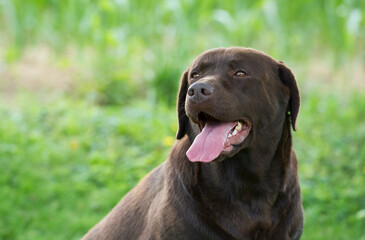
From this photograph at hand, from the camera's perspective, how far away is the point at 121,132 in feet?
21.5

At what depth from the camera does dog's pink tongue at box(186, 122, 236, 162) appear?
2.70 metres

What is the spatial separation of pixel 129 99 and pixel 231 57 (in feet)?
16.7

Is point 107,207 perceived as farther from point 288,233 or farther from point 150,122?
point 288,233

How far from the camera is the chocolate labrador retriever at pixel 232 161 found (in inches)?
109

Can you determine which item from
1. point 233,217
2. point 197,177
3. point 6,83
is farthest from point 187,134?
point 6,83

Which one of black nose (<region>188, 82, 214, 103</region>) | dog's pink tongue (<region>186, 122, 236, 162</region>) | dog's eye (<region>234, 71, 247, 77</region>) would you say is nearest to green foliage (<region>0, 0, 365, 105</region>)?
dog's eye (<region>234, 71, 247, 77</region>)

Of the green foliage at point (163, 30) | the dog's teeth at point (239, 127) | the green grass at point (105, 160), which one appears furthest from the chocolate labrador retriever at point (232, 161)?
the green foliage at point (163, 30)

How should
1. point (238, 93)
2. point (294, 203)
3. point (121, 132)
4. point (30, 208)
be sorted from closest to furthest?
point (238, 93) → point (294, 203) → point (30, 208) → point (121, 132)

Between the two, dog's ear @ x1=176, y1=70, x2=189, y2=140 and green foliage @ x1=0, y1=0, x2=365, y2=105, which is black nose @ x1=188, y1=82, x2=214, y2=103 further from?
green foliage @ x1=0, y1=0, x2=365, y2=105

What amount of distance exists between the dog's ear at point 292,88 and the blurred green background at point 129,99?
216 cm

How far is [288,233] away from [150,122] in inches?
156

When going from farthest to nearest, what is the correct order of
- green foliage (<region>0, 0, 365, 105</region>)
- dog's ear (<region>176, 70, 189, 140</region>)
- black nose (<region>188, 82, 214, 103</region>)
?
green foliage (<region>0, 0, 365, 105</region>)
dog's ear (<region>176, 70, 189, 140</region>)
black nose (<region>188, 82, 214, 103</region>)

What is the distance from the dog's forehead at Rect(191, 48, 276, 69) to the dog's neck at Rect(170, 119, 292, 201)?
1.32 feet

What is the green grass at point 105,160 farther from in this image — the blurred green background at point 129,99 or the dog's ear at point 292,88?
the dog's ear at point 292,88
